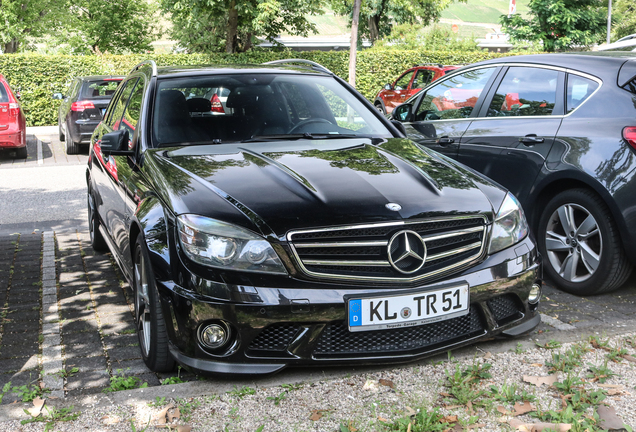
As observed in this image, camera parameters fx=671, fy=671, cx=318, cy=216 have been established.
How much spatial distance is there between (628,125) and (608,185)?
402 millimetres

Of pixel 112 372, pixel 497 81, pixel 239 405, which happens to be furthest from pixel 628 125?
pixel 112 372

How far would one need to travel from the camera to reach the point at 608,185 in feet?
14.3

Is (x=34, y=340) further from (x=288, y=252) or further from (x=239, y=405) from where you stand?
(x=288, y=252)

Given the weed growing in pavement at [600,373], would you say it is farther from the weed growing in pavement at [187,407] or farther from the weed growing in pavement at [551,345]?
the weed growing in pavement at [187,407]

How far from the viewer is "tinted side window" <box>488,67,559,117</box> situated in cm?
505

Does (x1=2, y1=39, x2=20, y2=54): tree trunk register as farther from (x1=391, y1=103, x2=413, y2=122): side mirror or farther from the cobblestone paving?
(x1=391, y1=103, x2=413, y2=122): side mirror

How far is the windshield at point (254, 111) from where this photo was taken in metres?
4.38

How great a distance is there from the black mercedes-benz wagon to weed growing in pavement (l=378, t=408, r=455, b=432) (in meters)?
0.37

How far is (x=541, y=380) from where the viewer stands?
3.31 meters

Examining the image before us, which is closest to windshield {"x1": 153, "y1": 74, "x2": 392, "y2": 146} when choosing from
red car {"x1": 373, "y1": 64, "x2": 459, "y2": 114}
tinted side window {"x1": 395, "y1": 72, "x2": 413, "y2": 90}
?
red car {"x1": 373, "y1": 64, "x2": 459, "y2": 114}

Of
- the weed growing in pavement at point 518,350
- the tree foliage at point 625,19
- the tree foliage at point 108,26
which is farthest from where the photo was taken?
the tree foliage at point 625,19

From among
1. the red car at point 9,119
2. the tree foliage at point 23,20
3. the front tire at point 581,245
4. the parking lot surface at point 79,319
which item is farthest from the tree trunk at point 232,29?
the front tire at point 581,245

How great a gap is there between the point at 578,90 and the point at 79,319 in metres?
3.81

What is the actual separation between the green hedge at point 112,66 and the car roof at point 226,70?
13.5 meters
